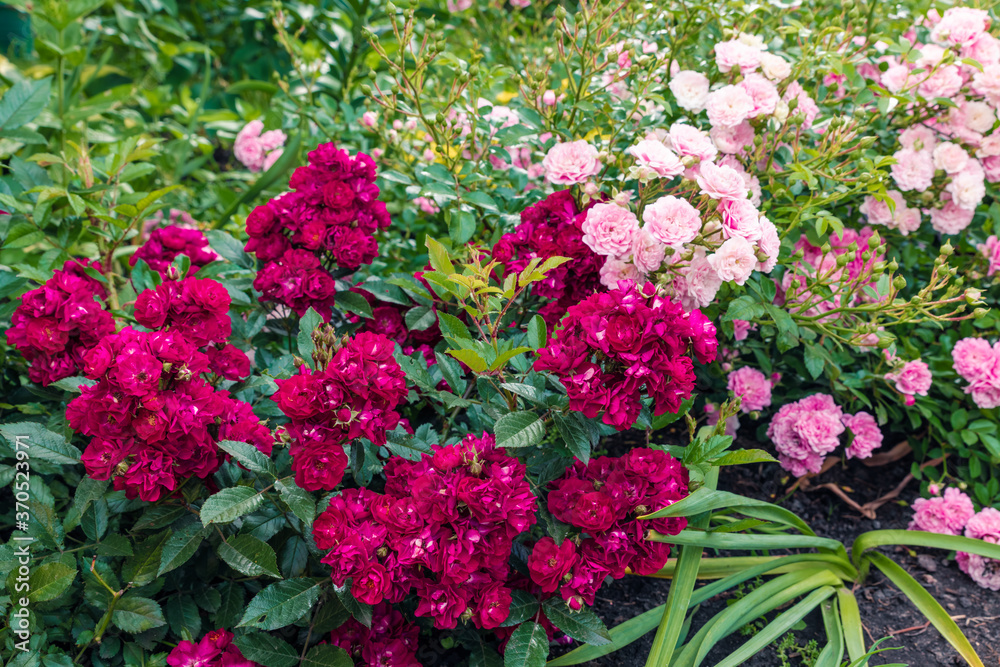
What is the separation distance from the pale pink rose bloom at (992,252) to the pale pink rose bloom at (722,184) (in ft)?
3.18

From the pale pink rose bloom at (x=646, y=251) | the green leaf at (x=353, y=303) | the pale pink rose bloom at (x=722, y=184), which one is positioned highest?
the pale pink rose bloom at (x=722, y=184)

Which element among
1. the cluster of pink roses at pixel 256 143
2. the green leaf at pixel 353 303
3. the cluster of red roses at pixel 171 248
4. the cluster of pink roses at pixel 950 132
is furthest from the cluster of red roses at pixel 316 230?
the cluster of pink roses at pixel 950 132

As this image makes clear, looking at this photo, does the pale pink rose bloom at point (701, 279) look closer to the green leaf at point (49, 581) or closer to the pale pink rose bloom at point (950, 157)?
the pale pink rose bloom at point (950, 157)

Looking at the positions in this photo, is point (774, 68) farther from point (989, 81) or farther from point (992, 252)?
point (992, 252)

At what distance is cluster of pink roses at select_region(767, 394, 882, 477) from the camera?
177 centimetres

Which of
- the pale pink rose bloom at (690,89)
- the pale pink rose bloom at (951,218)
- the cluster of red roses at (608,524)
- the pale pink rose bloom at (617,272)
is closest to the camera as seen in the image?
the cluster of red roses at (608,524)

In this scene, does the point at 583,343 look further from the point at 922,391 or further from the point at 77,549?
the point at 922,391

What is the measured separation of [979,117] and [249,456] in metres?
1.93

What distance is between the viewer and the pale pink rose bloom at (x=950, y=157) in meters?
1.74

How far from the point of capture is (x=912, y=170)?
1753mm

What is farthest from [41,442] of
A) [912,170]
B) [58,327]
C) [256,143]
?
[912,170]

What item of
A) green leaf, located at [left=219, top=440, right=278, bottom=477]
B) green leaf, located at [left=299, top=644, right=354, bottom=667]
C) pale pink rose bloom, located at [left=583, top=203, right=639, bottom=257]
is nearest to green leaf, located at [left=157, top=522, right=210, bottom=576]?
green leaf, located at [left=219, top=440, right=278, bottom=477]

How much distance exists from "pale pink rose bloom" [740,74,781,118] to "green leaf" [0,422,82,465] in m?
1.54

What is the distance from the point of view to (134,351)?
111 cm
